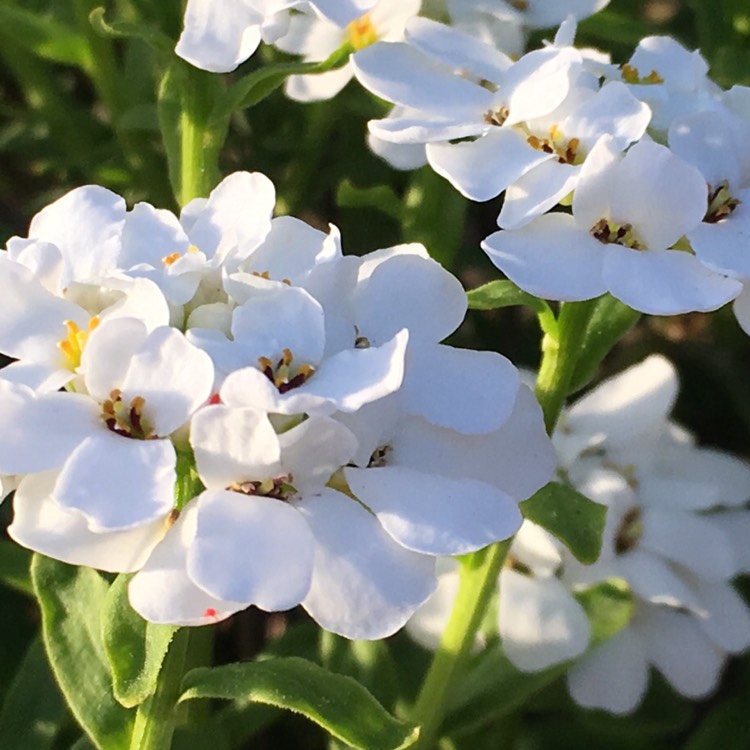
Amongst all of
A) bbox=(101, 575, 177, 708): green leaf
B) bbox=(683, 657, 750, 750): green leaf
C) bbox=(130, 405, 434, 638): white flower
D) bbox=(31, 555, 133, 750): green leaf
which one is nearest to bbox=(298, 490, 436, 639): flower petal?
bbox=(130, 405, 434, 638): white flower

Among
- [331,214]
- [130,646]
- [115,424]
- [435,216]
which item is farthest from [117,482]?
[331,214]

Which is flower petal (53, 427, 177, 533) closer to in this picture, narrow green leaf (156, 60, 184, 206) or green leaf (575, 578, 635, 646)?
narrow green leaf (156, 60, 184, 206)

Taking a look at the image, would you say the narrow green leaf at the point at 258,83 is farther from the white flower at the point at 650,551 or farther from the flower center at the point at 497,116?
the white flower at the point at 650,551

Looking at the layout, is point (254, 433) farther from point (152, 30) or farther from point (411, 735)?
point (152, 30)

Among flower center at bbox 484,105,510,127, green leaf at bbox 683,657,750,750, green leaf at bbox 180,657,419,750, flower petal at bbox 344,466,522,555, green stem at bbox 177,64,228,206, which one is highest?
flower center at bbox 484,105,510,127

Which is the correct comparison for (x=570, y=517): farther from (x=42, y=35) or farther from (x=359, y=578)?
(x=42, y=35)

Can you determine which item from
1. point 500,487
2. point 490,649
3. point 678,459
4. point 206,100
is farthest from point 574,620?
point 206,100
